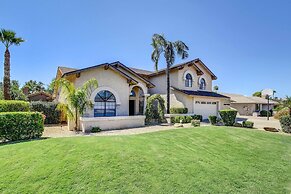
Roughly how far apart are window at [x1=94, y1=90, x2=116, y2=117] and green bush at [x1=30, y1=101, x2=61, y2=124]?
18.5 feet

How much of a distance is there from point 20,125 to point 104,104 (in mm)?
9361

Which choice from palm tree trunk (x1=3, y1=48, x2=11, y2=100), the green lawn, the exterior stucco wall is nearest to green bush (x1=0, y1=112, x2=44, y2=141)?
the green lawn

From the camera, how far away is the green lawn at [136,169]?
5.77 meters

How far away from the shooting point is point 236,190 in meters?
6.35

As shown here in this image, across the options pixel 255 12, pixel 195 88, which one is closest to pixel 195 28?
pixel 255 12

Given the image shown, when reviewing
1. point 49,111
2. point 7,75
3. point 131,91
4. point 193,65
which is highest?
point 193,65

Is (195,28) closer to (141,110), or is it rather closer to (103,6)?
(103,6)

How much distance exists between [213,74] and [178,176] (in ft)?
99.0

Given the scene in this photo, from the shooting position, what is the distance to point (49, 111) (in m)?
21.1

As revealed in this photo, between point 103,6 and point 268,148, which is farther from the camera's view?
point 103,6

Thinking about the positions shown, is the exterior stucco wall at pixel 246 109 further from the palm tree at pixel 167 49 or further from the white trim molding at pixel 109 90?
the white trim molding at pixel 109 90

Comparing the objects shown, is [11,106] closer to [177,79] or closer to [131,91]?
[131,91]

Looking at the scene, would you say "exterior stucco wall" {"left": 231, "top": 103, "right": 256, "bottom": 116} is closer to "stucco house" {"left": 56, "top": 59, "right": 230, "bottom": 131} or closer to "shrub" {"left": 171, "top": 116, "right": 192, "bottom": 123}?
"stucco house" {"left": 56, "top": 59, "right": 230, "bottom": 131}

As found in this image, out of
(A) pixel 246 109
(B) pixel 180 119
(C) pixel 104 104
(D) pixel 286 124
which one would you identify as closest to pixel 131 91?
(C) pixel 104 104
